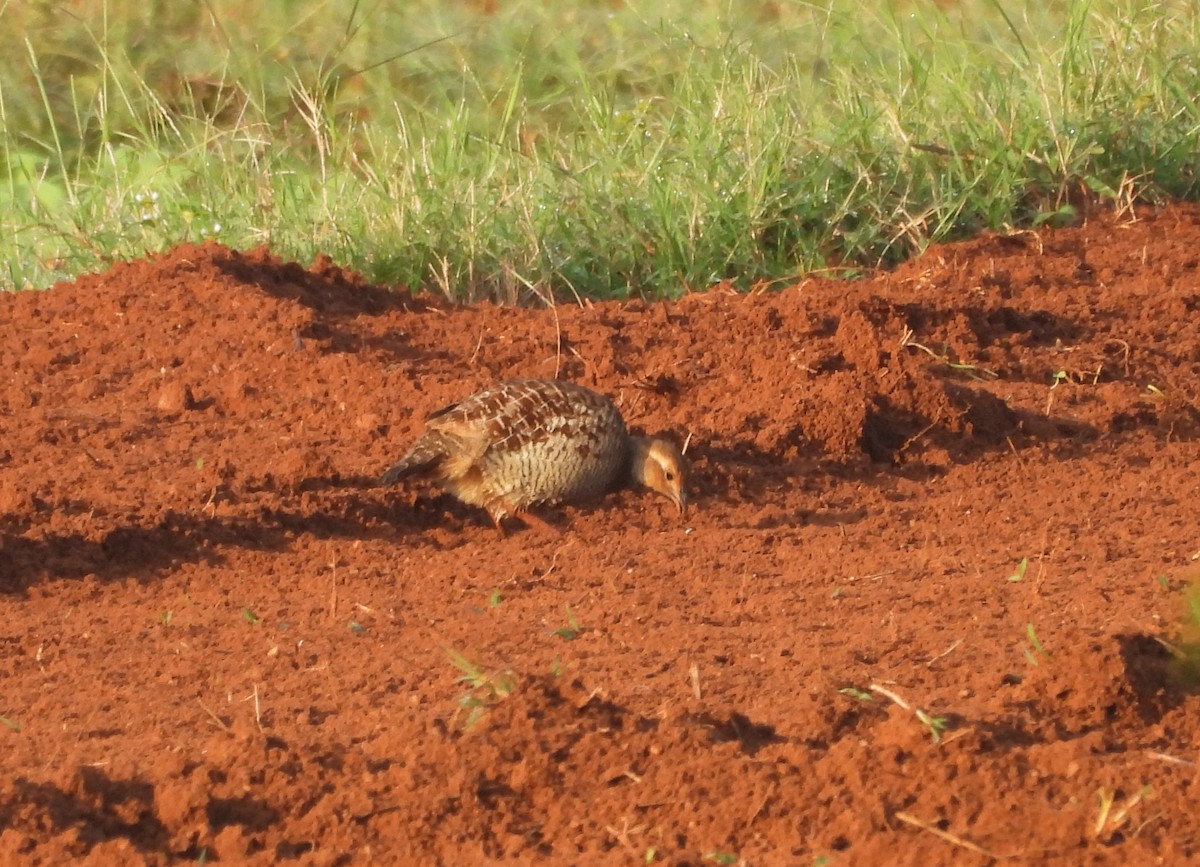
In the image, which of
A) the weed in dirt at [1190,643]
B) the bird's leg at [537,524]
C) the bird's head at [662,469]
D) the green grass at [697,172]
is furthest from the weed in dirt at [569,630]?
the green grass at [697,172]

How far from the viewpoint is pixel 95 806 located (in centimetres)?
349

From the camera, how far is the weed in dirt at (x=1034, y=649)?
13.3 feet

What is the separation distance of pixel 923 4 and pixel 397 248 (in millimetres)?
5807

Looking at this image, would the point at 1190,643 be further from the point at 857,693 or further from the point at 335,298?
the point at 335,298

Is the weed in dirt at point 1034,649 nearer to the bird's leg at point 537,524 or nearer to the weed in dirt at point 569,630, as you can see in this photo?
the weed in dirt at point 569,630

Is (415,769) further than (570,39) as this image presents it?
No

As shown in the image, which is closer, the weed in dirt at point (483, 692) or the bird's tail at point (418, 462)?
the weed in dirt at point (483, 692)

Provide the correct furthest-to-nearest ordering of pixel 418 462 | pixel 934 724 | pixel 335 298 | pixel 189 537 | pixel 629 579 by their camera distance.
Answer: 1. pixel 335 298
2. pixel 418 462
3. pixel 189 537
4. pixel 629 579
5. pixel 934 724

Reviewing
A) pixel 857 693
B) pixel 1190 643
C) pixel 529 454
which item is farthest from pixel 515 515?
pixel 1190 643

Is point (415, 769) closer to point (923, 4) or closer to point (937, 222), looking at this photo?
point (937, 222)

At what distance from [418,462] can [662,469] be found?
2.53ft

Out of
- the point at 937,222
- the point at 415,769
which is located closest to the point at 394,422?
the point at 415,769

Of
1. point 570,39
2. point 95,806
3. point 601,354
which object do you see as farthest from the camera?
point 570,39

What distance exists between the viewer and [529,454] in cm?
557
